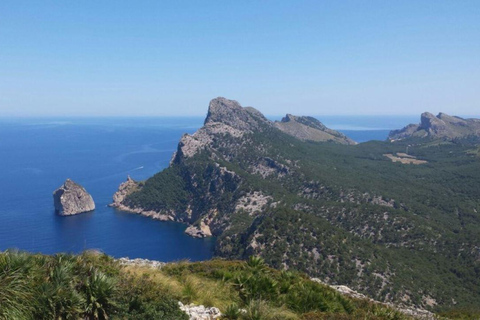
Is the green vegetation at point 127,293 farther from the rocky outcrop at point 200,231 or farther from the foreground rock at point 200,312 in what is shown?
the rocky outcrop at point 200,231

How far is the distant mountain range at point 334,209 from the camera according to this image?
197ft

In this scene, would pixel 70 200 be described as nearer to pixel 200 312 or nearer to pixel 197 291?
pixel 197 291

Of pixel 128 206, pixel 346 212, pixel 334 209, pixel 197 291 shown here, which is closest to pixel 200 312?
pixel 197 291

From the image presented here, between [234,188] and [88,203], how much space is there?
52643 millimetres

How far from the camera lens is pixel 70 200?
4569 inches

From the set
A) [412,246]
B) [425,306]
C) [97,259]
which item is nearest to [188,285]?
[97,259]

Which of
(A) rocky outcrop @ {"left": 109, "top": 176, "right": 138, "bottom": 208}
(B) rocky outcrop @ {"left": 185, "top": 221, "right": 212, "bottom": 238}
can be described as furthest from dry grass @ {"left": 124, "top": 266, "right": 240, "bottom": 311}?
(A) rocky outcrop @ {"left": 109, "top": 176, "right": 138, "bottom": 208}

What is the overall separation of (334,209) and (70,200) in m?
87.5

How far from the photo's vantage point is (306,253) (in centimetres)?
6775

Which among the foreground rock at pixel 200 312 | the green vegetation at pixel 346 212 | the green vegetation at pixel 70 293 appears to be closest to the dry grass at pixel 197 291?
the foreground rock at pixel 200 312

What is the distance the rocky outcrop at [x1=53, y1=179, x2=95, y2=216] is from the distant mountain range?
12.6 meters

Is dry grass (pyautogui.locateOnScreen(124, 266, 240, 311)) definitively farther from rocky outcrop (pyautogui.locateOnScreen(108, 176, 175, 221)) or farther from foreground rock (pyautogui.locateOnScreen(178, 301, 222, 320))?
rocky outcrop (pyautogui.locateOnScreen(108, 176, 175, 221))

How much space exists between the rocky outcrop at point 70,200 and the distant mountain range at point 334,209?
12639 mm

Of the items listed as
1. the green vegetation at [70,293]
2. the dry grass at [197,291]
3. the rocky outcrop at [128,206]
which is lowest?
the rocky outcrop at [128,206]
